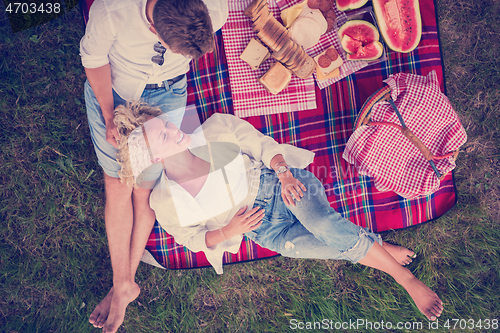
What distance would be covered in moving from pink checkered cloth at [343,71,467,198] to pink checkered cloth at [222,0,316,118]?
632mm

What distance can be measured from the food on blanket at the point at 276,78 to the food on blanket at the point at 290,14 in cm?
40

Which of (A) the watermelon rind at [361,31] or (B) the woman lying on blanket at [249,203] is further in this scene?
(A) the watermelon rind at [361,31]

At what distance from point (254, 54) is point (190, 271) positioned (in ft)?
7.39

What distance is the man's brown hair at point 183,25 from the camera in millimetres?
1756

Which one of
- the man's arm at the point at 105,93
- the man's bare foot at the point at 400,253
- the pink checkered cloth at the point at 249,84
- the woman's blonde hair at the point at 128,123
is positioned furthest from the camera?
the man's bare foot at the point at 400,253

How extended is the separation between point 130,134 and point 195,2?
1020mm

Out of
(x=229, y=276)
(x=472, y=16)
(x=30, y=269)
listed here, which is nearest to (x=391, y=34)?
(x=472, y=16)

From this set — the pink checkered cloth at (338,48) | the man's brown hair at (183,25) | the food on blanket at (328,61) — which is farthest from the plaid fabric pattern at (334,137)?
the man's brown hair at (183,25)

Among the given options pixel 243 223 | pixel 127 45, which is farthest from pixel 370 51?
pixel 127 45

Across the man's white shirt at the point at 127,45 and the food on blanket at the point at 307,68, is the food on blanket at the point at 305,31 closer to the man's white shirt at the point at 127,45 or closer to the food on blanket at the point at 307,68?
the food on blanket at the point at 307,68

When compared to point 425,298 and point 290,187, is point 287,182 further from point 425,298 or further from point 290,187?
point 425,298

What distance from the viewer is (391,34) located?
2.76 meters

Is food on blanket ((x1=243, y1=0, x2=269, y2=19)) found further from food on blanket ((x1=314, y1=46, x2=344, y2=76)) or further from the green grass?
the green grass

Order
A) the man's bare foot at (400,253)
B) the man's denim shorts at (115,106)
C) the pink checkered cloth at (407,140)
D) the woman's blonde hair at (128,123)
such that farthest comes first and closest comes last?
1. the man's bare foot at (400,253)
2. the man's denim shorts at (115,106)
3. the pink checkered cloth at (407,140)
4. the woman's blonde hair at (128,123)
